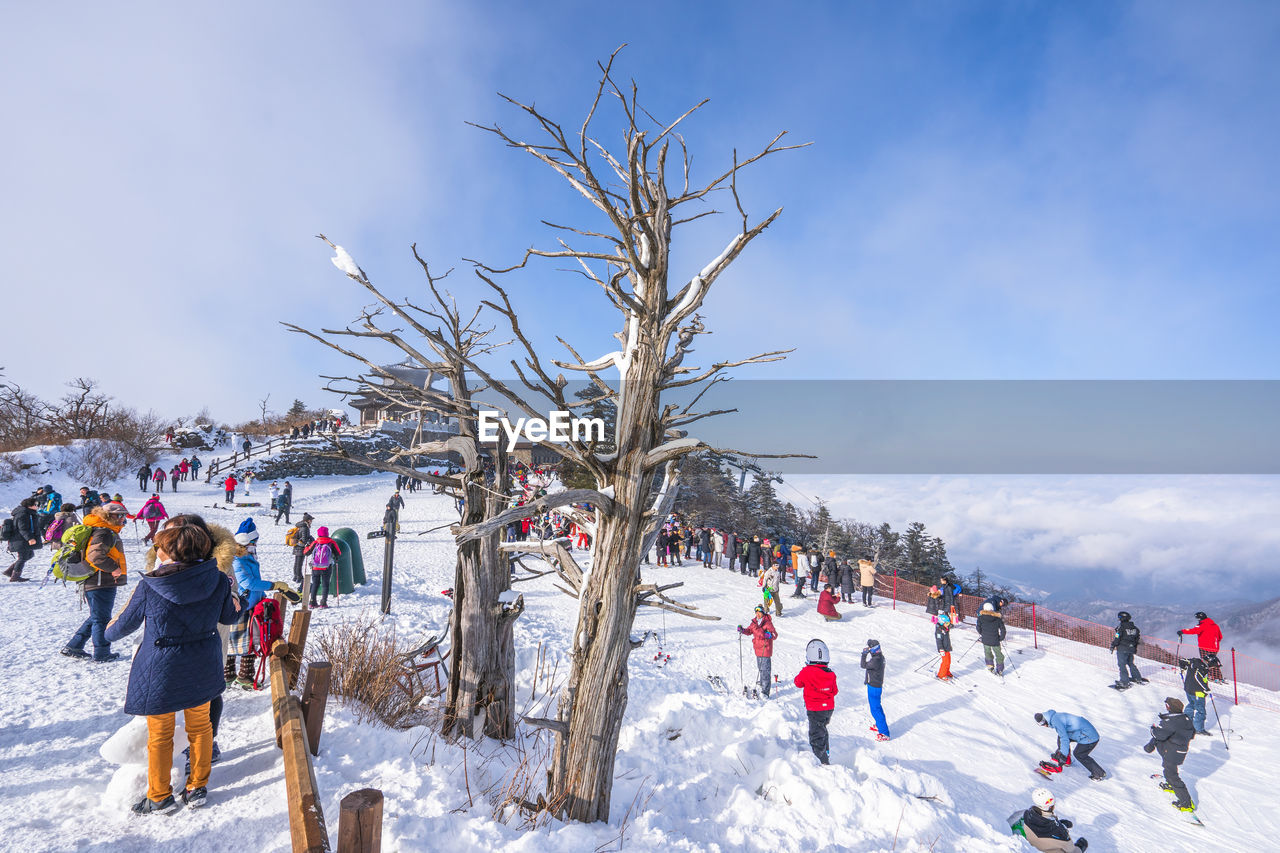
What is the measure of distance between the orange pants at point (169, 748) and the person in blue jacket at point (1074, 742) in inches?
385

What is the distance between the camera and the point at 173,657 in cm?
299

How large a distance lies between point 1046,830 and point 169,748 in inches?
283

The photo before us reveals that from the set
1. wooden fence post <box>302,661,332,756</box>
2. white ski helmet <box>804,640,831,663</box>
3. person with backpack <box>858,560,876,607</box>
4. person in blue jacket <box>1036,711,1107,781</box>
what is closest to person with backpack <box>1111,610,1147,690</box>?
person in blue jacket <box>1036,711,1107,781</box>

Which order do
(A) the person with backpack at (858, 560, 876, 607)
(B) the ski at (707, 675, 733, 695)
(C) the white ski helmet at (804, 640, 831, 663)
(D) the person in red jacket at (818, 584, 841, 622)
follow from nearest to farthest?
(C) the white ski helmet at (804, 640, 831, 663), (B) the ski at (707, 675, 733, 695), (D) the person in red jacket at (818, 584, 841, 622), (A) the person with backpack at (858, 560, 876, 607)

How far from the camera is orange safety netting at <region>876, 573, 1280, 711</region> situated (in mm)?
11727

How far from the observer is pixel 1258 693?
11.8 meters

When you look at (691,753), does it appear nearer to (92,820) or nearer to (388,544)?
(92,820)

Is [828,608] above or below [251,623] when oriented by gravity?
below

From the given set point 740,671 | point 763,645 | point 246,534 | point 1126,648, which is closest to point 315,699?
point 246,534

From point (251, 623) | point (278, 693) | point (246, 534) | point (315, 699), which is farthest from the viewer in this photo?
point (246, 534)

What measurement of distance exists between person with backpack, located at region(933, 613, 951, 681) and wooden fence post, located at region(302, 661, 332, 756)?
11.3 m

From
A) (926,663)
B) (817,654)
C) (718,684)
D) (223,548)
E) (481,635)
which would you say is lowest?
(926,663)

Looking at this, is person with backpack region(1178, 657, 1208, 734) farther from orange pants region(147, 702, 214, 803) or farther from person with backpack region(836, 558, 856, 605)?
orange pants region(147, 702, 214, 803)

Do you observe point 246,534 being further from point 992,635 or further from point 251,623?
point 992,635
